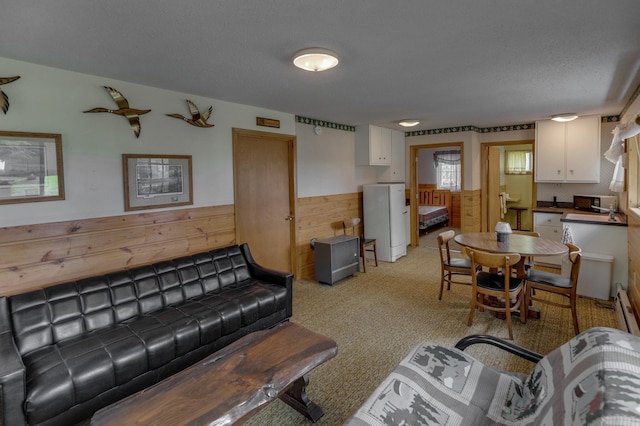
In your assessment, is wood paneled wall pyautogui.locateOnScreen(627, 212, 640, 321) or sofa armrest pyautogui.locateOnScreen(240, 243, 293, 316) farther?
sofa armrest pyautogui.locateOnScreen(240, 243, 293, 316)

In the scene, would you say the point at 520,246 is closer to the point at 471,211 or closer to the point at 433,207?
the point at 471,211

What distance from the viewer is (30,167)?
2457mm

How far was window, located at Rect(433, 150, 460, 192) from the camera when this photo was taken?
924 centimetres

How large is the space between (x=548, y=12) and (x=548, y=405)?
6.35 feet

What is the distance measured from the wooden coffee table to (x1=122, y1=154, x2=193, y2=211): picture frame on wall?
5.69 ft

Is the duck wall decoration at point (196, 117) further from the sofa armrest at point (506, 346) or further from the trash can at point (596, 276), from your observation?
the trash can at point (596, 276)

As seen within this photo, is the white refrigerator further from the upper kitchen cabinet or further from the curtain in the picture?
the curtain

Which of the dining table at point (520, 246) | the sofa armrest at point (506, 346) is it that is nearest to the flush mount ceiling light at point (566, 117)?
the dining table at point (520, 246)

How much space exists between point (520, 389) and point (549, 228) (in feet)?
14.2

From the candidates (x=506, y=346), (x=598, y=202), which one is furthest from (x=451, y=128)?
(x=506, y=346)

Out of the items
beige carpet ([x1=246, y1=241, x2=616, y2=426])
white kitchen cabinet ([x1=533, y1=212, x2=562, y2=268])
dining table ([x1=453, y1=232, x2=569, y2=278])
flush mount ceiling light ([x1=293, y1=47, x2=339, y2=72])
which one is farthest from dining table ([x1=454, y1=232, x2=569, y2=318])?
flush mount ceiling light ([x1=293, y1=47, x2=339, y2=72])

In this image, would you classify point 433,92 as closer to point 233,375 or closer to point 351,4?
point 351,4

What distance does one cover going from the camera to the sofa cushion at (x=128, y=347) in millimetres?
1853

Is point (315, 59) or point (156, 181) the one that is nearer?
point (315, 59)
